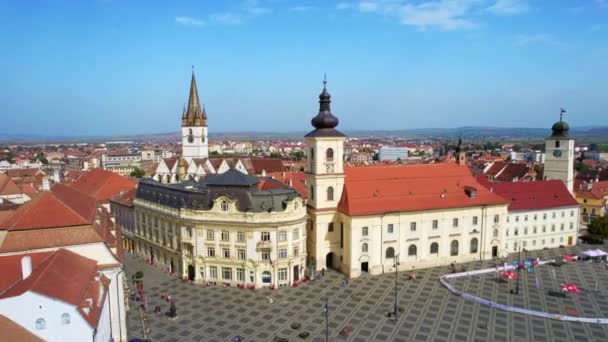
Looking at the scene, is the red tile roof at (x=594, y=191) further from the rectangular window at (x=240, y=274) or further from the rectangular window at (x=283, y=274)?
the rectangular window at (x=240, y=274)

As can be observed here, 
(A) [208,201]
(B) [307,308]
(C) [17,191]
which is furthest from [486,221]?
(C) [17,191]

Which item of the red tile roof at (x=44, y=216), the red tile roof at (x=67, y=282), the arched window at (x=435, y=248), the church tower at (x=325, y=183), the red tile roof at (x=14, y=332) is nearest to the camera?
the red tile roof at (x=14, y=332)

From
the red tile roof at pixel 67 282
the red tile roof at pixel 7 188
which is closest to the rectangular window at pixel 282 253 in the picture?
the red tile roof at pixel 67 282

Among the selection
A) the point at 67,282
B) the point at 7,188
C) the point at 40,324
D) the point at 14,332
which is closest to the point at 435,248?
the point at 67,282

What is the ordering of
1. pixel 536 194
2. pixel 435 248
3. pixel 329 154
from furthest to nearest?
pixel 536 194 → pixel 435 248 → pixel 329 154

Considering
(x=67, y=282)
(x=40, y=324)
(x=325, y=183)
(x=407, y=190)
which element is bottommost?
(x=40, y=324)

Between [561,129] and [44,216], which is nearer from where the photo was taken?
[44,216]

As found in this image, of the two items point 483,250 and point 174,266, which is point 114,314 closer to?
point 174,266

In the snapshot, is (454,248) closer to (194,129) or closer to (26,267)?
(26,267)
